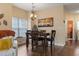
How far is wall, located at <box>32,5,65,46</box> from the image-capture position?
3215mm

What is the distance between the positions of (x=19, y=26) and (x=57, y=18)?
0.94 metres

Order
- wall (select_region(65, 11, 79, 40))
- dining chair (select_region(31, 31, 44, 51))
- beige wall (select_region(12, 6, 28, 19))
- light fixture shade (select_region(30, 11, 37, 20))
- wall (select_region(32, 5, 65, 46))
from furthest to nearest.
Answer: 1. wall (select_region(65, 11, 79, 40))
2. dining chair (select_region(31, 31, 44, 51))
3. wall (select_region(32, 5, 65, 46))
4. light fixture shade (select_region(30, 11, 37, 20))
5. beige wall (select_region(12, 6, 28, 19))

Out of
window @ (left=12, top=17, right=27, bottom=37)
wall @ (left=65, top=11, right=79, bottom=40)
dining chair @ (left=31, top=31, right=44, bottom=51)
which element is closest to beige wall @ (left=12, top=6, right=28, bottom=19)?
window @ (left=12, top=17, right=27, bottom=37)

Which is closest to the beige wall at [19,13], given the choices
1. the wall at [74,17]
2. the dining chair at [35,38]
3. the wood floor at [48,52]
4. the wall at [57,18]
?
the wall at [57,18]

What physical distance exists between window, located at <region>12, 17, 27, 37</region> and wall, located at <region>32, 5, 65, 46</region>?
0.42 m

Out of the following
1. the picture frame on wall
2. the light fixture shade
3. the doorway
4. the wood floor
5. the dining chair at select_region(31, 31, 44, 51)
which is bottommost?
the wood floor

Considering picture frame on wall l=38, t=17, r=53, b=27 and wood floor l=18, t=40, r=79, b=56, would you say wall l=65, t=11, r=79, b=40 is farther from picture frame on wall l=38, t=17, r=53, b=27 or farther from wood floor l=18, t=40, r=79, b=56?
picture frame on wall l=38, t=17, r=53, b=27

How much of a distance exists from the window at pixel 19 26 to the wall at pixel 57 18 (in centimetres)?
42

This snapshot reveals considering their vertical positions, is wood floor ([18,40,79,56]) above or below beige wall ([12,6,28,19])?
below

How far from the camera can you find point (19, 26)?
10.4 feet

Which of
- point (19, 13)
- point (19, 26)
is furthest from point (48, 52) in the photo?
point (19, 13)

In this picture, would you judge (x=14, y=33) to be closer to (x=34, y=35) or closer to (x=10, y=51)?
(x=10, y=51)

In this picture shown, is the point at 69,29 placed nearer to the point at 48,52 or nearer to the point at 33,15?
the point at 48,52

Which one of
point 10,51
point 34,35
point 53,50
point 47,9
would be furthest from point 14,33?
point 53,50
